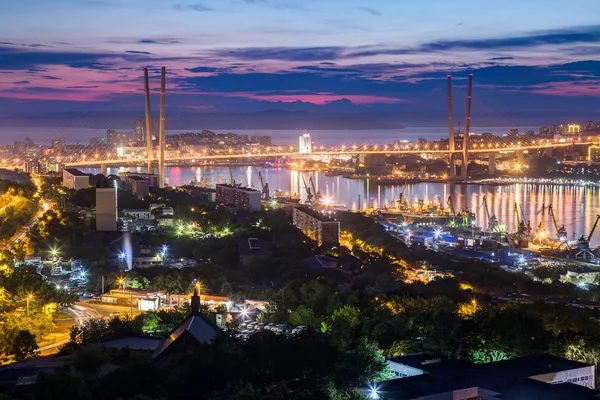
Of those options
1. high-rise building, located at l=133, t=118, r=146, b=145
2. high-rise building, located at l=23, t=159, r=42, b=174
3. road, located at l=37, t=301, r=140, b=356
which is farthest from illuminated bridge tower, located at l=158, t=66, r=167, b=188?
road, located at l=37, t=301, r=140, b=356

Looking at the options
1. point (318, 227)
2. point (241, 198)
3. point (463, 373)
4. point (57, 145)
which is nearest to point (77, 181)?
point (241, 198)

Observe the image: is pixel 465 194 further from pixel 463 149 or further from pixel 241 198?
pixel 241 198

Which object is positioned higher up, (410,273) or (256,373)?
(256,373)

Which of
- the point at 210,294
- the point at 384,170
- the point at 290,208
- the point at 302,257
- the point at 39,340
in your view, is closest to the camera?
the point at 39,340

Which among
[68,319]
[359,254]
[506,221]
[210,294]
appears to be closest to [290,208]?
[506,221]

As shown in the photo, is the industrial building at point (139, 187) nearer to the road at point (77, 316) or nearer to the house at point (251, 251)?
the house at point (251, 251)

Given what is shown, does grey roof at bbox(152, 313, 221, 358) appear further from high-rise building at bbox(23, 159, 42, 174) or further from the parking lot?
high-rise building at bbox(23, 159, 42, 174)

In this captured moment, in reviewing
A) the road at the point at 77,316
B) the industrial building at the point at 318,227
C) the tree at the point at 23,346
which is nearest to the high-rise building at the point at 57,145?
the industrial building at the point at 318,227

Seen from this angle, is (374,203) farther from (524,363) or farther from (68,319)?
(524,363)
